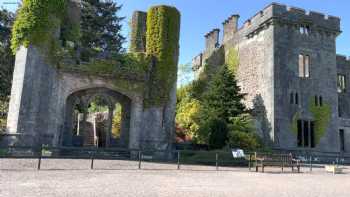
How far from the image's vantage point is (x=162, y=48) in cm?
2147

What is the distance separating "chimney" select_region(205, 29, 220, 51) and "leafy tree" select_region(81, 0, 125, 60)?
30.7ft

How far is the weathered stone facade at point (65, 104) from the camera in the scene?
58.6ft

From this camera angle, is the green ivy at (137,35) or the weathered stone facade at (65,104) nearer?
the weathered stone facade at (65,104)

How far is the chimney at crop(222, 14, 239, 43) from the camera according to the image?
30.8m

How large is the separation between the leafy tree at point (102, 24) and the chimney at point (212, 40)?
9.34 meters

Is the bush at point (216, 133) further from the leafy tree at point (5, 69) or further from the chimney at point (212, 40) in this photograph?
the leafy tree at point (5, 69)

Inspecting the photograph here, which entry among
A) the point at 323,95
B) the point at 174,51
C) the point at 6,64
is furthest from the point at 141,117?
the point at 323,95

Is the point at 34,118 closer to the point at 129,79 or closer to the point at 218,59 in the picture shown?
the point at 129,79

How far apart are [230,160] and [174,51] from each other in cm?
754

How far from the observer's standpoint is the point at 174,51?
71.8ft

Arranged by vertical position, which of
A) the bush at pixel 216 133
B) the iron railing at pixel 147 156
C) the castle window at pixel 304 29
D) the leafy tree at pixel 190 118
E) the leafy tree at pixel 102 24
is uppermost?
the leafy tree at pixel 102 24

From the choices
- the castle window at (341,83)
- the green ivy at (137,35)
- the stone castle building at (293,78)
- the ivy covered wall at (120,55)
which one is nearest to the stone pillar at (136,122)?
the ivy covered wall at (120,55)

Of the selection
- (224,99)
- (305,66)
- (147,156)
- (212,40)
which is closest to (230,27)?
(212,40)

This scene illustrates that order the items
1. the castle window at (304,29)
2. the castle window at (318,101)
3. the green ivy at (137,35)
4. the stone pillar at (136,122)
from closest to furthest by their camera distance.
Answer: the stone pillar at (136,122) < the green ivy at (137,35) < the castle window at (318,101) < the castle window at (304,29)
